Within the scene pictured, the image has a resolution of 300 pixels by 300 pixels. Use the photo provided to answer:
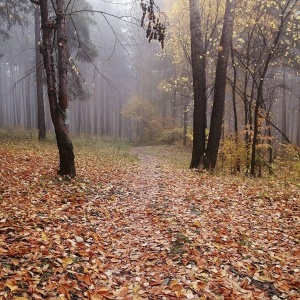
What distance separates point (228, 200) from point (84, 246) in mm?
3811

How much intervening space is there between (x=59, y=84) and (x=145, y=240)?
16.4 ft

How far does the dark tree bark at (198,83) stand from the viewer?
10.1 m

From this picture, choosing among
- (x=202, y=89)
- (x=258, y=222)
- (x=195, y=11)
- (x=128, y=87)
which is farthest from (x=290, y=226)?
(x=128, y=87)

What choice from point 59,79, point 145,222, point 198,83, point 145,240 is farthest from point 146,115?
point 145,240

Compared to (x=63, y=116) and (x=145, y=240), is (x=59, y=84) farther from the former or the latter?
(x=145, y=240)

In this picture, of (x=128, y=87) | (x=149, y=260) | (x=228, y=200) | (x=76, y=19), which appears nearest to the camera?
(x=149, y=260)

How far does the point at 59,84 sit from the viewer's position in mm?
7527

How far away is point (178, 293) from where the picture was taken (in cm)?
332

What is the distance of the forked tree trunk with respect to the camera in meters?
7.15

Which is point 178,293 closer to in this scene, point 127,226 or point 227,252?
point 227,252

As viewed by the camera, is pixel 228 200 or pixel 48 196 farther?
pixel 228 200

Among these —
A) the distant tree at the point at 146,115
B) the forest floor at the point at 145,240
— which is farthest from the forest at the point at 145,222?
the distant tree at the point at 146,115

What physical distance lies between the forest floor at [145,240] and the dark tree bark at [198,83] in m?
2.79

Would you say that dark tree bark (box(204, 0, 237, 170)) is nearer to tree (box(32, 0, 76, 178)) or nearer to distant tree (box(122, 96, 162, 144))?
tree (box(32, 0, 76, 178))
